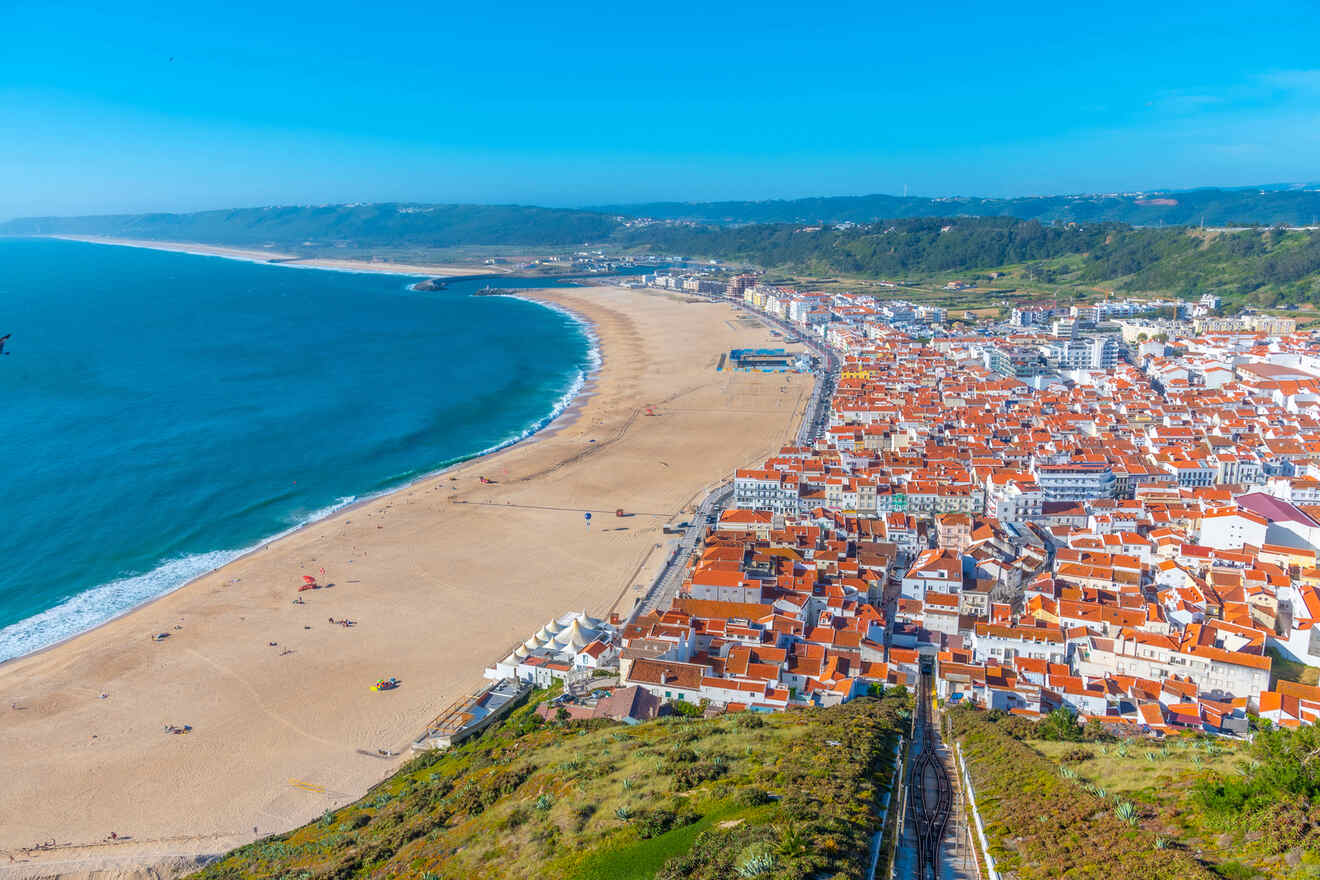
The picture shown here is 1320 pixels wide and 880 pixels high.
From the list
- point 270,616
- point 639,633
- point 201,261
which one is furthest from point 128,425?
point 201,261

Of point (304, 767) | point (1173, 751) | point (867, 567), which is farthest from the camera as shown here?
point (867, 567)

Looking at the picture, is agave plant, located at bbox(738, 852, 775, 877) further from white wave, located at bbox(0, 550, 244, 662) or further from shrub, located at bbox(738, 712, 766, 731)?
white wave, located at bbox(0, 550, 244, 662)

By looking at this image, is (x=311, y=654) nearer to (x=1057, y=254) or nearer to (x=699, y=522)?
(x=699, y=522)

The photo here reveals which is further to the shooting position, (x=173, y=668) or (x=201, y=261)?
(x=201, y=261)

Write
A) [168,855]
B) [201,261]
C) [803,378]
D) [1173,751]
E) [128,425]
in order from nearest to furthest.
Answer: [1173,751] → [168,855] → [128,425] → [803,378] → [201,261]

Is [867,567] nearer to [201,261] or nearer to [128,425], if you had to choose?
[128,425]

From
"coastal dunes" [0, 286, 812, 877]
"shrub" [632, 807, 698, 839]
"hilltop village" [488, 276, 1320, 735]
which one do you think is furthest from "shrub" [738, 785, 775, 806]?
"coastal dunes" [0, 286, 812, 877]
